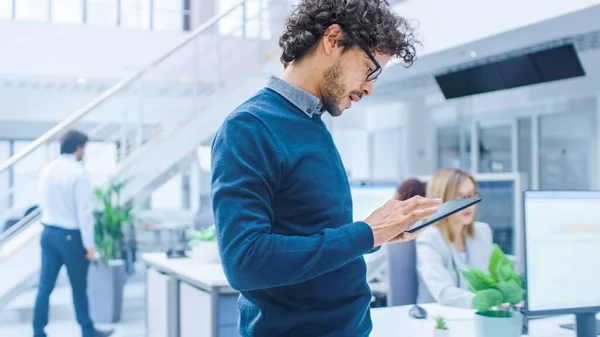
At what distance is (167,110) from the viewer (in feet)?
22.9

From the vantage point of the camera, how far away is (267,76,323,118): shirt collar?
1138 millimetres

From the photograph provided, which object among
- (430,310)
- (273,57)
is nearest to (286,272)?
(430,310)

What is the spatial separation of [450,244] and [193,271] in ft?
3.97

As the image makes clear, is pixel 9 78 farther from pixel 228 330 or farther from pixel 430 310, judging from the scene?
pixel 430 310

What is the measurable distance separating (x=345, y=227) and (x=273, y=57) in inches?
233

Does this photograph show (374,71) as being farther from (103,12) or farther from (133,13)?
(103,12)

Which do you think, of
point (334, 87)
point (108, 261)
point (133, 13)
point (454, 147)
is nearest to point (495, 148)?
point (454, 147)

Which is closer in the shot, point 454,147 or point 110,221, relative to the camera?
point 110,221

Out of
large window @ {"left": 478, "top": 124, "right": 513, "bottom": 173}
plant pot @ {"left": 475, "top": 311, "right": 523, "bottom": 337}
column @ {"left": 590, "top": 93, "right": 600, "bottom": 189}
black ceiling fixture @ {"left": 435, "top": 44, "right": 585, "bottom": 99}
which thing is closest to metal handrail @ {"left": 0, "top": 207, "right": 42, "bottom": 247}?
plant pot @ {"left": 475, "top": 311, "right": 523, "bottom": 337}

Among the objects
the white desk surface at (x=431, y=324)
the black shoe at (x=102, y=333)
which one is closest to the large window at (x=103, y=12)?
the black shoe at (x=102, y=333)

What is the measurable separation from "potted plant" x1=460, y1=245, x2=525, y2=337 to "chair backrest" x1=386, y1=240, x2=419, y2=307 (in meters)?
1.03

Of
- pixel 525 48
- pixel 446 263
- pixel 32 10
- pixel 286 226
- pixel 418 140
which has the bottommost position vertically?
pixel 446 263

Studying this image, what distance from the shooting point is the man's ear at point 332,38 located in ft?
3.64

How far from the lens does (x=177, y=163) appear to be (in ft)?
19.9
